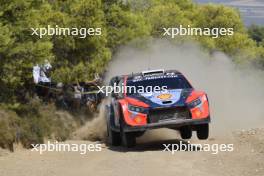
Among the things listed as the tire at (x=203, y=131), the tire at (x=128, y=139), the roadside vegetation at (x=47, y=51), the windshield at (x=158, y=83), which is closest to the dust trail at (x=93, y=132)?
the roadside vegetation at (x=47, y=51)

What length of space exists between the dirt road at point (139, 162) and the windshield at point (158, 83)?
1643 mm

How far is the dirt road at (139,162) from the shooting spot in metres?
11.4

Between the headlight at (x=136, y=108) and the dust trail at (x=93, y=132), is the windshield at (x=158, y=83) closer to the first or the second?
the headlight at (x=136, y=108)

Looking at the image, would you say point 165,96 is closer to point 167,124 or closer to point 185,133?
point 167,124

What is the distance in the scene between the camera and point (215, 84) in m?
26.2

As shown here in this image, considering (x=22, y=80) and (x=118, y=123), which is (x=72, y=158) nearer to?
(x=118, y=123)

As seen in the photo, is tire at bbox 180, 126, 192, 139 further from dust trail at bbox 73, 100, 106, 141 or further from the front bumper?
dust trail at bbox 73, 100, 106, 141

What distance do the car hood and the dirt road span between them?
3.50 feet

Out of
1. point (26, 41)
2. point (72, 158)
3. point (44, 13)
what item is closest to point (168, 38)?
point (44, 13)

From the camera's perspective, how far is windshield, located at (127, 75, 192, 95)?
16.1 metres

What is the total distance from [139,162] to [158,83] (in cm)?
415

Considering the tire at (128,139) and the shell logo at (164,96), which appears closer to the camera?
the shell logo at (164,96)

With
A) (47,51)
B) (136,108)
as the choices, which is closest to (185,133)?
(136,108)

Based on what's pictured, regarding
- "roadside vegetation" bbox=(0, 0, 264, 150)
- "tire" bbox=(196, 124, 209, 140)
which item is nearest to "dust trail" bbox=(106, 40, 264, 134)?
"roadside vegetation" bbox=(0, 0, 264, 150)
